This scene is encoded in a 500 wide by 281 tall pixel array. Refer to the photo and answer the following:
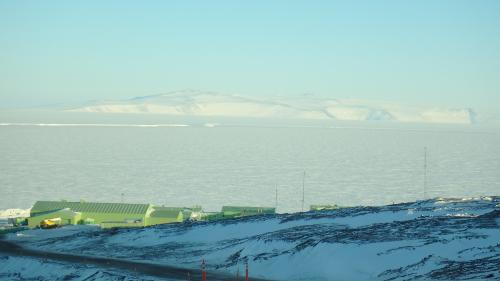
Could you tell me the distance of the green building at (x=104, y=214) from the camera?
6500 cm

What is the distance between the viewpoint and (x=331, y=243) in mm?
40781

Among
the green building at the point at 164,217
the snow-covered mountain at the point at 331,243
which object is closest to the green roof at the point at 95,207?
the green building at the point at 164,217

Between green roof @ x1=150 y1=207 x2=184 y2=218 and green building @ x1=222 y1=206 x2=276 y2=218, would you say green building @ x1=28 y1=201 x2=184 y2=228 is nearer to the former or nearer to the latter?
green roof @ x1=150 y1=207 x2=184 y2=218

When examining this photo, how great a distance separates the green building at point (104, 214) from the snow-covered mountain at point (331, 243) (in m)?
7.48

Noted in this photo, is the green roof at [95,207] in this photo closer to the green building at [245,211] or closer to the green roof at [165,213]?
the green roof at [165,213]

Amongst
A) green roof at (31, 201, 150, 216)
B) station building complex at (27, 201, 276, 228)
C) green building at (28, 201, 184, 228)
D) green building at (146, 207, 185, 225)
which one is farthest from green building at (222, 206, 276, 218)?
green roof at (31, 201, 150, 216)

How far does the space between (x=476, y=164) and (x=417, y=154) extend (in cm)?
2959

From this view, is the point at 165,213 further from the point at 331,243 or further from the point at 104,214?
the point at 331,243

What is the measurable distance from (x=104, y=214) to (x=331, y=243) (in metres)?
33.3

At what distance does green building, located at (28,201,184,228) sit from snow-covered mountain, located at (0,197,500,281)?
295 inches

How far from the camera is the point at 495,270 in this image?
32.6m

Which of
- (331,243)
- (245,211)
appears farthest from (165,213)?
(331,243)

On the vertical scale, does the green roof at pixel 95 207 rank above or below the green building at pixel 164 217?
above

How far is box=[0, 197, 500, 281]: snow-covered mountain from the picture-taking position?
1436 inches
